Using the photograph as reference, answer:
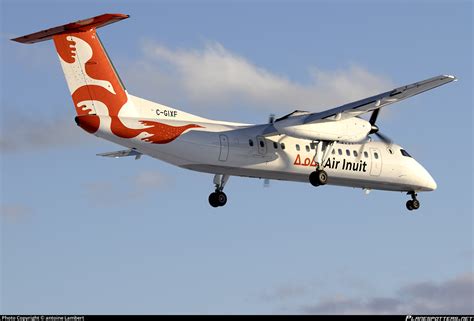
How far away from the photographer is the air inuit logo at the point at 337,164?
3819 centimetres

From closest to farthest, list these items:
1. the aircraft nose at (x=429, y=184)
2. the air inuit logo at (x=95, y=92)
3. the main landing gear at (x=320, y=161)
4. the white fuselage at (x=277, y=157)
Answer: the air inuit logo at (x=95, y=92) < the white fuselage at (x=277, y=157) < the main landing gear at (x=320, y=161) < the aircraft nose at (x=429, y=184)

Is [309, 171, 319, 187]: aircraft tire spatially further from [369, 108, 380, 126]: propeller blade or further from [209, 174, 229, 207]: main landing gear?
[209, 174, 229, 207]: main landing gear

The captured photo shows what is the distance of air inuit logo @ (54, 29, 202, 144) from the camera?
3391cm

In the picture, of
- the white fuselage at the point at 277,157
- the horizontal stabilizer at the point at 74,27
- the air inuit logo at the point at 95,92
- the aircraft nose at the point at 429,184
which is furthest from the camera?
the aircraft nose at the point at 429,184

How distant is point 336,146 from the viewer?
39.9 m

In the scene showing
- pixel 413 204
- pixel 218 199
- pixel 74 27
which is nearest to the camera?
pixel 74 27

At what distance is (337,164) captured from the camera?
1551 inches

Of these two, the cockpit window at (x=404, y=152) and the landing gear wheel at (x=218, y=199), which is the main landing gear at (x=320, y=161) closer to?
the landing gear wheel at (x=218, y=199)

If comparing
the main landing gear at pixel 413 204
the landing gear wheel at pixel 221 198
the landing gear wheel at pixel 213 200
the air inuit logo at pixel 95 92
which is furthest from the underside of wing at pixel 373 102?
the main landing gear at pixel 413 204

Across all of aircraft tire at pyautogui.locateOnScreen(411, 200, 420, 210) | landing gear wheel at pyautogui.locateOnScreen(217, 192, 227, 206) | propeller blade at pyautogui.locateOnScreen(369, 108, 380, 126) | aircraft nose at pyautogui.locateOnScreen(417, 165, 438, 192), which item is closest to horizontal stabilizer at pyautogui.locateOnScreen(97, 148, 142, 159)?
landing gear wheel at pyautogui.locateOnScreen(217, 192, 227, 206)

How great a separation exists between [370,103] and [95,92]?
34.0ft

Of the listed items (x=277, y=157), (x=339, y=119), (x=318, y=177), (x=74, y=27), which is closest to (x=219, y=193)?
(x=277, y=157)

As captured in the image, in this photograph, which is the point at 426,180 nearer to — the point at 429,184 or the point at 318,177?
the point at 429,184

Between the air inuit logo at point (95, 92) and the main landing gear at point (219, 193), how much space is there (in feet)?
19.1
